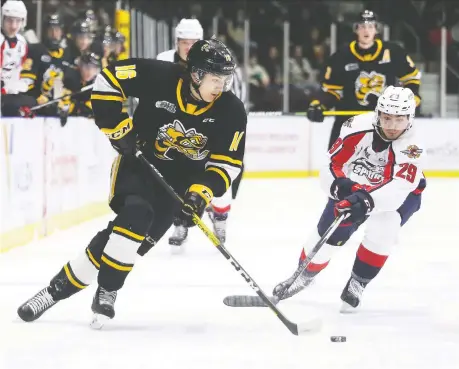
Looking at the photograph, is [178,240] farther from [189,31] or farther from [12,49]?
[12,49]

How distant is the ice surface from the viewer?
322 centimetres

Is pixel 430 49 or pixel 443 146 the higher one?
pixel 430 49

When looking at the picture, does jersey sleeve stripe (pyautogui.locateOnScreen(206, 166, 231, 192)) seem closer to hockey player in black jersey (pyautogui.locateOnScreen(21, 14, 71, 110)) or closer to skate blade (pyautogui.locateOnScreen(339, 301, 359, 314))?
skate blade (pyautogui.locateOnScreen(339, 301, 359, 314))

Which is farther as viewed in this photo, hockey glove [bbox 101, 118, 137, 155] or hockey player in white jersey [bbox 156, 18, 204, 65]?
hockey player in white jersey [bbox 156, 18, 204, 65]

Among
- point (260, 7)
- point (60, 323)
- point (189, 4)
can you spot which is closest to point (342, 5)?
point (260, 7)

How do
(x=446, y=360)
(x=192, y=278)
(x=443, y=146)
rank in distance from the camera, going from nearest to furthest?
(x=446, y=360) < (x=192, y=278) < (x=443, y=146)

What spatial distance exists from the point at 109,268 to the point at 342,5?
9503mm

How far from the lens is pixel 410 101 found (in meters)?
3.93

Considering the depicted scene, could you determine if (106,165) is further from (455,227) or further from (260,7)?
(260,7)

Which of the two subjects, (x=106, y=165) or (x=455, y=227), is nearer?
(x=455, y=227)

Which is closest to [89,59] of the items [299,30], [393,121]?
[393,121]

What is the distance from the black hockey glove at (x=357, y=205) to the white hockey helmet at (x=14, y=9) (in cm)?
382

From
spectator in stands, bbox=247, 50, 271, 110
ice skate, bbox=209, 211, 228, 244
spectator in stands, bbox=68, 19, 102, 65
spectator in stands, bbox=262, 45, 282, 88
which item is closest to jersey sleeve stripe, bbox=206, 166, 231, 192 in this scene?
ice skate, bbox=209, 211, 228, 244

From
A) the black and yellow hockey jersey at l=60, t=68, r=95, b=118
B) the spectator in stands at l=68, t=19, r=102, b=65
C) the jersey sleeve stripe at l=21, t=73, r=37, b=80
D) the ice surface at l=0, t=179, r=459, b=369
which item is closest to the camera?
the ice surface at l=0, t=179, r=459, b=369
